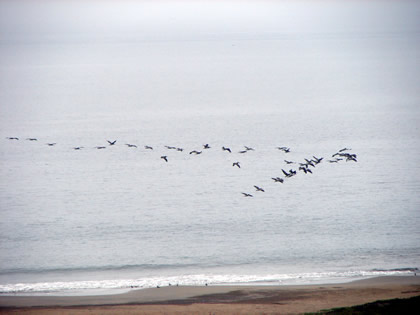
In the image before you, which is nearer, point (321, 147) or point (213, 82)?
point (321, 147)

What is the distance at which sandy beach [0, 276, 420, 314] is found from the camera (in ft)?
105

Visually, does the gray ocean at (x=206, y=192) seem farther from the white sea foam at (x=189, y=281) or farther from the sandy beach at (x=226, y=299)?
the sandy beach at (x=226, y=299)

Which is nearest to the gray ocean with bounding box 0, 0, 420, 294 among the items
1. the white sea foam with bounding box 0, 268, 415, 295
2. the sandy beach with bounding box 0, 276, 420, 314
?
the white sea foam with bounding box 0, 268, 415, 295

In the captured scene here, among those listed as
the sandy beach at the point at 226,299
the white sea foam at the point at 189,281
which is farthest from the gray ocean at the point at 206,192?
the sandy beach at the point at 226,299

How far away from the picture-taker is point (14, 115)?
9756 centimetres

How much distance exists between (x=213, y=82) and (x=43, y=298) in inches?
4475

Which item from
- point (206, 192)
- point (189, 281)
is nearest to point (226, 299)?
point (189, 281)

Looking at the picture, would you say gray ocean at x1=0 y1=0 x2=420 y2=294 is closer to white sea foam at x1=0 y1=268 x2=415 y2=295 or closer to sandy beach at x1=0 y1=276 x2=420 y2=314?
white sea foam at x1=0 y1=268 x2=415 y2=295

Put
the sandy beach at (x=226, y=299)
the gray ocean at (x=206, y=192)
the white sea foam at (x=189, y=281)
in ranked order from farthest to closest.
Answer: the gray ocean at (x=206, y=192) → the white sea foam at (x=189, y=281) → the sandy beach at (x=226, y=299)

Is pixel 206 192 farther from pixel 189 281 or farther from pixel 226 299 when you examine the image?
pixel 226 299

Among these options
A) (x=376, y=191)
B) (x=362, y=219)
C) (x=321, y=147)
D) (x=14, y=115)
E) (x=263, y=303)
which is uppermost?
(x=14, y=115)

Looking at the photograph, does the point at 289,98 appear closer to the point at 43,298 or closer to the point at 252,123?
the point at 252,123

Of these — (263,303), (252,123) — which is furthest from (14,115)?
(263,303)

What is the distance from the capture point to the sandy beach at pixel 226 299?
105ft
